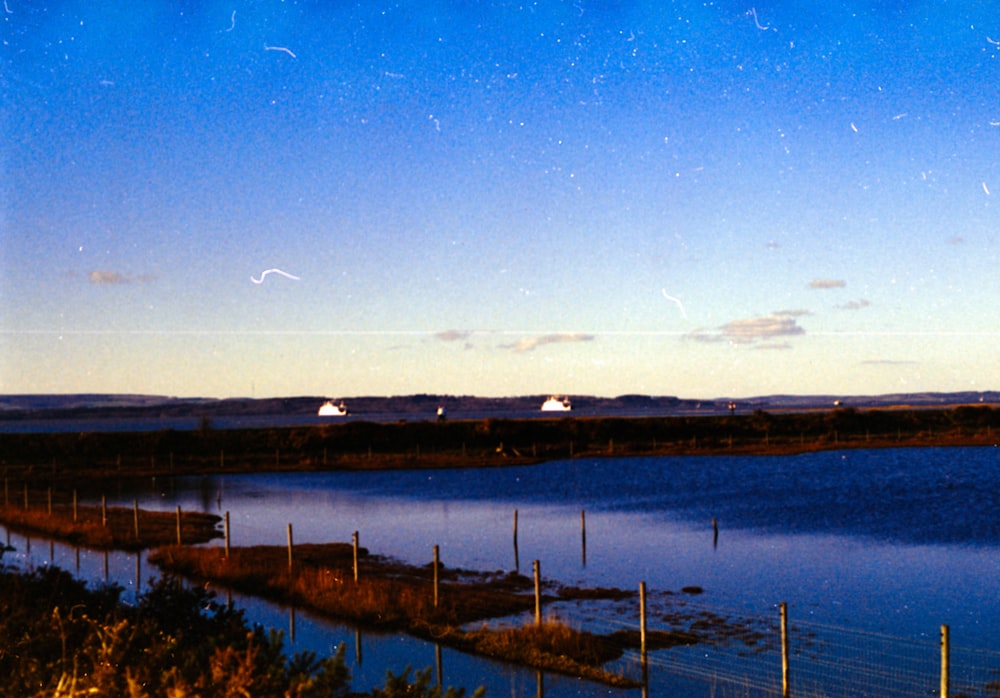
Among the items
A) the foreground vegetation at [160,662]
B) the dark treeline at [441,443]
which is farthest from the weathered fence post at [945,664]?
the dark treeline at [441,443]

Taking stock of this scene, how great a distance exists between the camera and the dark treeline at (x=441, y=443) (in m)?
88.6

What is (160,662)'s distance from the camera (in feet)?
30.5

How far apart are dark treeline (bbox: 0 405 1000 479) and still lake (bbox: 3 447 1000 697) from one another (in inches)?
383

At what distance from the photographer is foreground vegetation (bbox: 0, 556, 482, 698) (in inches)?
294

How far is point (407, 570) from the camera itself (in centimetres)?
3344

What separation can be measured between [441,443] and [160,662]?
93377mm

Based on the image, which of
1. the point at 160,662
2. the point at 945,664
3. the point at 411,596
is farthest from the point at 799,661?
the point at 160,662

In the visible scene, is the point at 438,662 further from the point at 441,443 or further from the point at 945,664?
the point at 441,443

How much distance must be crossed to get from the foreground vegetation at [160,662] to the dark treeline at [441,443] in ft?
234

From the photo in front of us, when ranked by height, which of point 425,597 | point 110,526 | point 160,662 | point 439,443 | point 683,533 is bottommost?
point 683,533

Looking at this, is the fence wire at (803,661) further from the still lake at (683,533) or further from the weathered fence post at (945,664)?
the weathered fence post at (945,664)

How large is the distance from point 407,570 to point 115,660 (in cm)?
2529

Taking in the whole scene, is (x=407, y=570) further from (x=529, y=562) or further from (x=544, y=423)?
(x=544, y=423)

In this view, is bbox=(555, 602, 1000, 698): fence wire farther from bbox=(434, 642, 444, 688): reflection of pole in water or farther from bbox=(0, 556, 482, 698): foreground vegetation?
bbox=(0, 556, 482, 698): foreground vegetation
